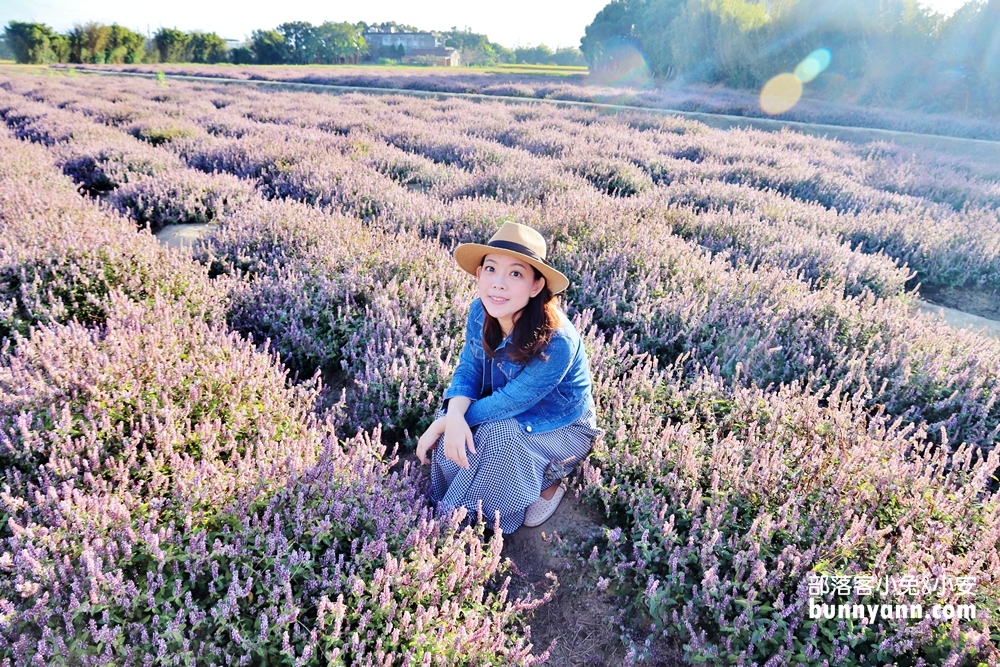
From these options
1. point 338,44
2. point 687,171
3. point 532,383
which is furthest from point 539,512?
point 338,44

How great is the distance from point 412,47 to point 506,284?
109107mm

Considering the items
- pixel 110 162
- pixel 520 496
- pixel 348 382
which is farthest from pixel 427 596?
pixel 110 162

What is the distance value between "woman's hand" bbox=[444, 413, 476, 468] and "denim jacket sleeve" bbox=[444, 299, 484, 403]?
18cm

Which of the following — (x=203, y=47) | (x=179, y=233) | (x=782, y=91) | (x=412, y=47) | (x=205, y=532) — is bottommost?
(x=205, y=532)

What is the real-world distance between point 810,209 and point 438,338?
5801mm

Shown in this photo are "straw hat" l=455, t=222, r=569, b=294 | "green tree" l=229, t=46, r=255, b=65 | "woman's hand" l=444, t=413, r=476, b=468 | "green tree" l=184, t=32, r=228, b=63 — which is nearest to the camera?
"straw hat" l=455, t=222, r=569, b=294

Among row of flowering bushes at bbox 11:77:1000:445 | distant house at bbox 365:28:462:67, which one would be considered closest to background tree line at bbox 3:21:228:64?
distant house at bbox 365:28:462:67

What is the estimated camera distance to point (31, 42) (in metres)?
48.0

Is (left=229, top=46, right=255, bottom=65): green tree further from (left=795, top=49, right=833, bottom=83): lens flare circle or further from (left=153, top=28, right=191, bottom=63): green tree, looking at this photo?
(left=795, top=49, right=833, bottom=83): lens flare circle

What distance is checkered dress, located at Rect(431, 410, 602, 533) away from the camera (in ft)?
8.30

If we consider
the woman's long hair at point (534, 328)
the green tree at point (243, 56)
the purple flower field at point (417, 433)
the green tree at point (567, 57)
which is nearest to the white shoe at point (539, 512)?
the purple flower field at point (417, 433)

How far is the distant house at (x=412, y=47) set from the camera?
89.5m

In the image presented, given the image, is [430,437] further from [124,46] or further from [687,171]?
[124,46]

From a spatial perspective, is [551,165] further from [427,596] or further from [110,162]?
[427,596]
